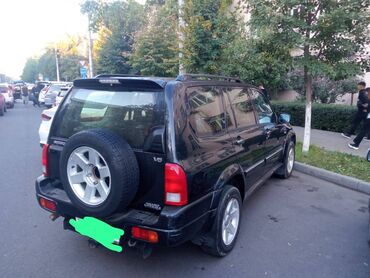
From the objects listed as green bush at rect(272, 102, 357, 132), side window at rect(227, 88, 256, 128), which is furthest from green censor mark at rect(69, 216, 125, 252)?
green bush at rect(272, 102, 357, 132)

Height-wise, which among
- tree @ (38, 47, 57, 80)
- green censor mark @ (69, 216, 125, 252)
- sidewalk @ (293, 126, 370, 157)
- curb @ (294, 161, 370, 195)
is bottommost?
curb @ (294, 161, 370, 195)

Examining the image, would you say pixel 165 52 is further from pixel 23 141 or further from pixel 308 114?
pixel 308 114

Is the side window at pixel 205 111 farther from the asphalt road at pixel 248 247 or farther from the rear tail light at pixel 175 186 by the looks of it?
the asphalt road at pixel 248 247

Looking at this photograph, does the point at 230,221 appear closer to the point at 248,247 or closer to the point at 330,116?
the point at 248,247

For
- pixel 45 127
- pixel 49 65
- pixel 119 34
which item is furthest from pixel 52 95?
pixel 49 65

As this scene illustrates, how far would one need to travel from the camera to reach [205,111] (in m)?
3.01

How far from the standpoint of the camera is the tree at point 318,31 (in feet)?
18.8

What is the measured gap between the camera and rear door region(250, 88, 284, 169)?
435 centimetres

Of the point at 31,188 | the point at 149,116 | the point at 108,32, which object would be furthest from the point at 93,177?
the point at 108,32

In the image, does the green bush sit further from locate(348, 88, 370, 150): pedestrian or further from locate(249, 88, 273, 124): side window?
locate(249, 88, 273, 124): side window

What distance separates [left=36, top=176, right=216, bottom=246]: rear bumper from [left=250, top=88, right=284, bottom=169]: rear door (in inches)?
72.9

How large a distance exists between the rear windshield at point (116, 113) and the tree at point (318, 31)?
168 inches

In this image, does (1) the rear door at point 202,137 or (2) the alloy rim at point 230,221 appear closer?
(1) the rear door at point 202,137

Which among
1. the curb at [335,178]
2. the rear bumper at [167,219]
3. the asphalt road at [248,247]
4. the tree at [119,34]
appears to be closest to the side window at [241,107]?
the rear bumper at [167,219]
